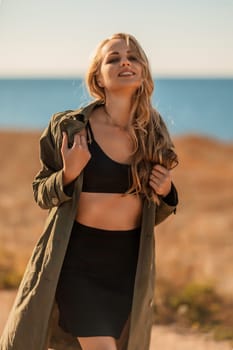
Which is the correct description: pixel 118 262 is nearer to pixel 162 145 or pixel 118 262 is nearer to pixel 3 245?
pixel 162 145

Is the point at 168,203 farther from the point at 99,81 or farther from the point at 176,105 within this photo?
the point at 176,105

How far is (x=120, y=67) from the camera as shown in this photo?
2.63m

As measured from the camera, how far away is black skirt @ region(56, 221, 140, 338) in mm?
2645

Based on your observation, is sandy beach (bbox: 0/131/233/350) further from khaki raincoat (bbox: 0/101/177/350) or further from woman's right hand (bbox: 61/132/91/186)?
woman's right hand (bbox: 61/132/91/186)

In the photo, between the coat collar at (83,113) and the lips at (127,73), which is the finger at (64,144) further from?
the lips at (127,73)

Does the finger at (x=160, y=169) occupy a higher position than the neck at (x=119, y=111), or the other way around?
the neck at (x=119, y=111)

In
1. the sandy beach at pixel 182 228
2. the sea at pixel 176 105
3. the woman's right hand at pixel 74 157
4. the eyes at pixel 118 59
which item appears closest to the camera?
the woman's right hand at pixel 74 157

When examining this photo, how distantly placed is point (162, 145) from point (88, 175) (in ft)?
0.86

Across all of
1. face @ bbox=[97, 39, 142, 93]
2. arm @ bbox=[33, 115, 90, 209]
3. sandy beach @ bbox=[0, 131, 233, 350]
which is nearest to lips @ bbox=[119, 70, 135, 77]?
face @ bbox=[97, 39, 142, 93]

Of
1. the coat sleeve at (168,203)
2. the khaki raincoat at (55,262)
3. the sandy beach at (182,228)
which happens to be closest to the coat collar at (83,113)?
the khaki raincoat at (55,262)

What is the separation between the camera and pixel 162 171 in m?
2.63

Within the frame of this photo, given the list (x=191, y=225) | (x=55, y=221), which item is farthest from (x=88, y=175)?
(x=191, y=225)

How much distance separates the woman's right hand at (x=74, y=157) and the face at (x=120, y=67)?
0.74ft

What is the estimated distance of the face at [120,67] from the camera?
104 inches
